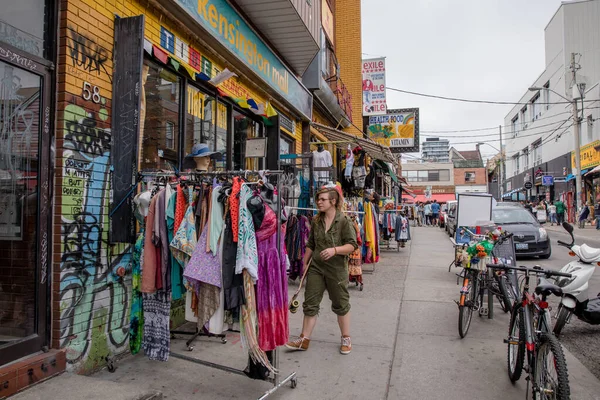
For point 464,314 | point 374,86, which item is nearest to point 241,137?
point 464,314

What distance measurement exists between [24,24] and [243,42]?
4073 millimetres

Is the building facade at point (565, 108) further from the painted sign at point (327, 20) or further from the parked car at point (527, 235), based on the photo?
the parked car at point (527, 235)

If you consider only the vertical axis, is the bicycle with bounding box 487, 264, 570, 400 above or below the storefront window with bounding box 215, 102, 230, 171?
below

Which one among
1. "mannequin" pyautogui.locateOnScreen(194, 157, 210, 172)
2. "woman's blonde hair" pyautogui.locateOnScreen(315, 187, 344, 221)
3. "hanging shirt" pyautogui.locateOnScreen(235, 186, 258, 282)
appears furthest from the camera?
"woman's blonde hair" pyautogui.locateOnScreen(315, 187, 344, 221)

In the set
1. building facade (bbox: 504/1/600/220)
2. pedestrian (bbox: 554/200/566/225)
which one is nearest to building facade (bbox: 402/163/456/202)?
building facade (bbox: 504/1/600/220)

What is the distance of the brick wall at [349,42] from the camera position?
1719 centimetres

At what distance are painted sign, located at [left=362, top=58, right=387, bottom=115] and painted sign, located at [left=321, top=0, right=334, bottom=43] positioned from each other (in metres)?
3.50

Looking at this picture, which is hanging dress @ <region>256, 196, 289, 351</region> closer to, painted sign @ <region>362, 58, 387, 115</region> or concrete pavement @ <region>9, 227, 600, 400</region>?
concrete pavement @ <region>9, 227, 600, 400</region>

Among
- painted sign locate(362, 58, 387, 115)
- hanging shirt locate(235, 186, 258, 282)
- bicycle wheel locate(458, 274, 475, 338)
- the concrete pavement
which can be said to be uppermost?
painted sign locate(362, 58, 387, 115)

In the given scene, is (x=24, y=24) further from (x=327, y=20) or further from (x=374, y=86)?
(x=374, y=86)

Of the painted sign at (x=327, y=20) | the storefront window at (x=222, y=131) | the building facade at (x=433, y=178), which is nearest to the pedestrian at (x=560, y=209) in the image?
the painted sign at (x=327, y=20)

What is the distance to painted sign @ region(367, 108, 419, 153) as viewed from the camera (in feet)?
70.8

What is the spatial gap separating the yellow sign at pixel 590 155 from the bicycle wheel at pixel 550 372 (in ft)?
84.3

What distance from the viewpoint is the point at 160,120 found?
549 centimetres
